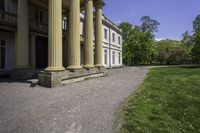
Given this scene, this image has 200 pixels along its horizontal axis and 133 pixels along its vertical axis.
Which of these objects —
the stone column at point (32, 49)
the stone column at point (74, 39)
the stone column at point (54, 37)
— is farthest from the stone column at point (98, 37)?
the stone column at point (54, 37)

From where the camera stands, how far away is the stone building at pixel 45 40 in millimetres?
11273

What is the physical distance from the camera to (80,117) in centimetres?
573

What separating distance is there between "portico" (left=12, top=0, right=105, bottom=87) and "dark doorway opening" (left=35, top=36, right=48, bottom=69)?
393 cm

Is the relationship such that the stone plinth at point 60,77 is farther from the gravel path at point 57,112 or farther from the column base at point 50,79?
the gravel path at point 57,112

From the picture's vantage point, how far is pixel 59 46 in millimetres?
11438

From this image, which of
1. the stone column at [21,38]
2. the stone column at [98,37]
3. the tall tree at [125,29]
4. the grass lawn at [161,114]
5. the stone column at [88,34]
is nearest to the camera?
the grass lawn at [161,114]

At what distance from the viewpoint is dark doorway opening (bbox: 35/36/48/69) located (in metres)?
18.9

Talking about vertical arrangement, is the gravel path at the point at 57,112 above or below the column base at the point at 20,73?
below

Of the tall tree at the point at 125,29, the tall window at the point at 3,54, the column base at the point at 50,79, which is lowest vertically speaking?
the column base at the point at 50,79

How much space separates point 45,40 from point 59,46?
9038 mm

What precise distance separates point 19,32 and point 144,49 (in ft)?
142

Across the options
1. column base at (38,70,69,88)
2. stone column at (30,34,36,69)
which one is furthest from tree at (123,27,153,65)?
column base at (38,70,69,88)

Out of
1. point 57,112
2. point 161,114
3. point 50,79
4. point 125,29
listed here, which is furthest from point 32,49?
point 125,29

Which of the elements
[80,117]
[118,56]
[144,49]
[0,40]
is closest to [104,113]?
[80,117]
